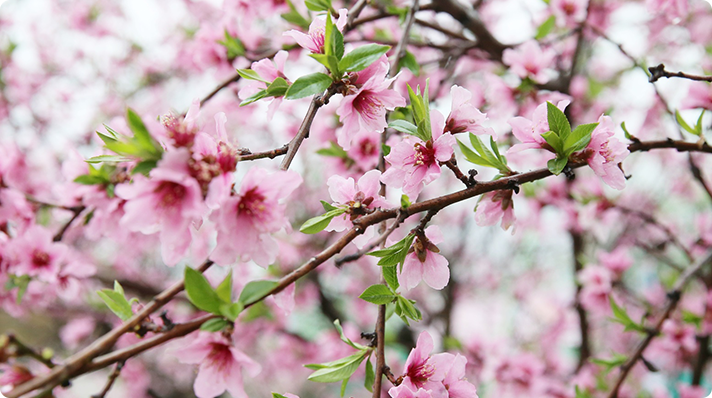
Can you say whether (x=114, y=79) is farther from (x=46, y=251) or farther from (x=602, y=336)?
(x=602, y=336)

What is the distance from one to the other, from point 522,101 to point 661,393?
165cm

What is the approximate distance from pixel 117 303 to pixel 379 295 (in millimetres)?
434

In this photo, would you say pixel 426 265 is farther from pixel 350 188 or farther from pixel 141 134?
pixel 141 134

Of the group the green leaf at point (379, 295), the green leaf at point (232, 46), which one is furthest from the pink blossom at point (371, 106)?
the green leaf at point (232, 46)

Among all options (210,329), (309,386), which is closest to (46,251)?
(210,329)

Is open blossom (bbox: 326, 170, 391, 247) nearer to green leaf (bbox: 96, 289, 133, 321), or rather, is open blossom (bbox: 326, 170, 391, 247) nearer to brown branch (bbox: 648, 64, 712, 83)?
green leaf (bbox: 96, 289, 133, 321)

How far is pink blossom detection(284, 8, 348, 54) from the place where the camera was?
780 mm

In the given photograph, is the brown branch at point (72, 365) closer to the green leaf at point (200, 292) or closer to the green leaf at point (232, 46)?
the green leaf at point (200, 292)

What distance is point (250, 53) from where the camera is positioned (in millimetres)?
1489

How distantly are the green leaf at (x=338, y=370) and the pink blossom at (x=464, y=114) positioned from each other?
0.49 meters

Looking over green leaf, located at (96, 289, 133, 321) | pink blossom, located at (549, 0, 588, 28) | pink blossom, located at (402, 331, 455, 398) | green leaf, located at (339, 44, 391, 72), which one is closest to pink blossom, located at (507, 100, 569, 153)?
green leaf, located at (339, 44, 391, 72)

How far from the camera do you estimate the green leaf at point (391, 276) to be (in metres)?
0.75

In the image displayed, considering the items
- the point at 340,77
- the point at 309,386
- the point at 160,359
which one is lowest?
the point at 309,386

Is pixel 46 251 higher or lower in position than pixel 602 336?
higher
